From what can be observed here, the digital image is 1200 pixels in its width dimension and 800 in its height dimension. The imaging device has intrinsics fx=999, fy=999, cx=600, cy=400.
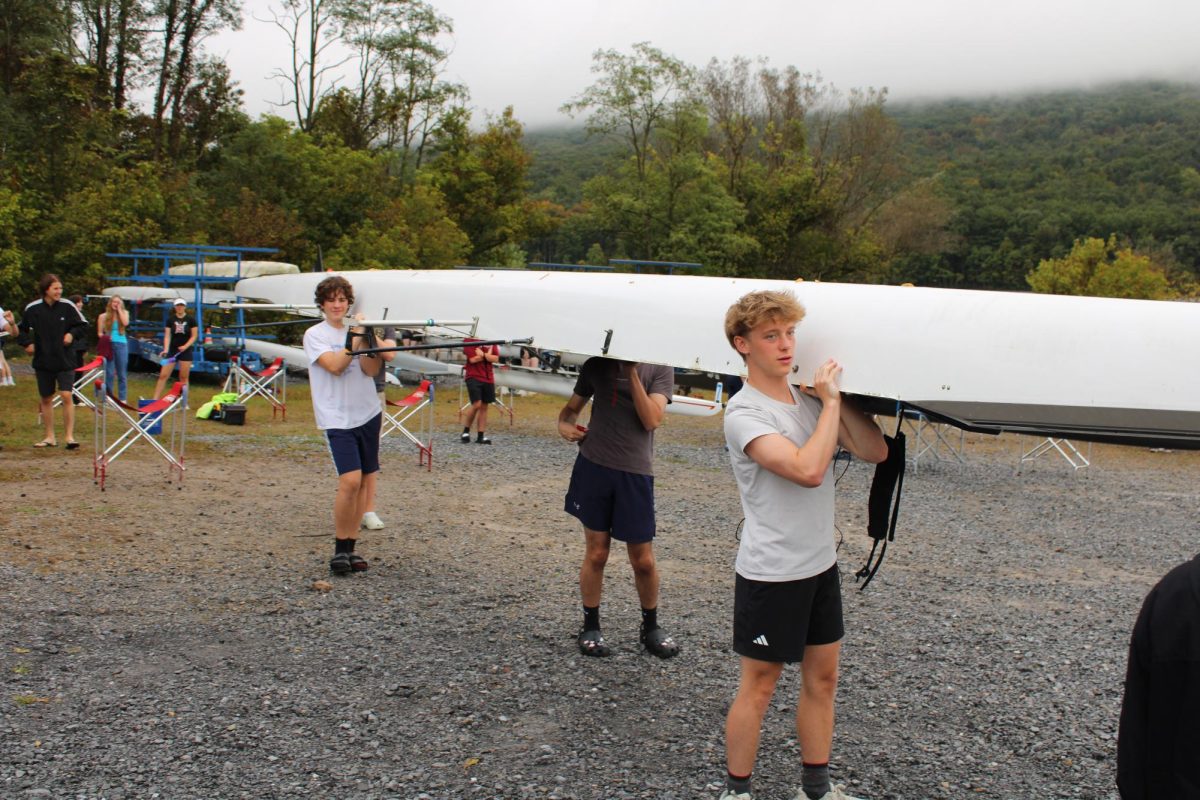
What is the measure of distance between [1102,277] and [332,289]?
87.9ft

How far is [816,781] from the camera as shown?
3.37 m

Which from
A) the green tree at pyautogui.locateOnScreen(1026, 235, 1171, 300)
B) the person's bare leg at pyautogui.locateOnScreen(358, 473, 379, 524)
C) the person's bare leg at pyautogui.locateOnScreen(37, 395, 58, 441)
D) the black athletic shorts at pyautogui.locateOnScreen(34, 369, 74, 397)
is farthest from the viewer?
the green tree at pyautogui.locateOnScreen(1026, 235, 1171, 300)

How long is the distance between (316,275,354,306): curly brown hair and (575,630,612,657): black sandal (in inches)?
102

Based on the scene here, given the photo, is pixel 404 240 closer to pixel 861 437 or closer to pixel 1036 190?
pixel 861 437

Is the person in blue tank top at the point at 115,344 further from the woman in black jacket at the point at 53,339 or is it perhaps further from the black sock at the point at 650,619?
the black sock at the point at 650,619

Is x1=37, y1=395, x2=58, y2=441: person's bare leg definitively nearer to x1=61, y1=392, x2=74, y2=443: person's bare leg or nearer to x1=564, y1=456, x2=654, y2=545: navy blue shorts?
x1=61, y1=392, x2=74, y2=443: person's bare leg

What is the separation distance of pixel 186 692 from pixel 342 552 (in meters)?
1.98

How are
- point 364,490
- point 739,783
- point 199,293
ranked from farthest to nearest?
point 199,293, point 364,490, point 739,783

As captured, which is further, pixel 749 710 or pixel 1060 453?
pixel 1060 453

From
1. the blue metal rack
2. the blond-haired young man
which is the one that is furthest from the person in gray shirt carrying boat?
the blue metal rack

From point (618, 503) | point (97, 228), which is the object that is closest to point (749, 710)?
point (618, 503)

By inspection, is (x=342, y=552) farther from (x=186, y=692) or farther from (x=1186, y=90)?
(x=1186, y=90)

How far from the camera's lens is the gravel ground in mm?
3746

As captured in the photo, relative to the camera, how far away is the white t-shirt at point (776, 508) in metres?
3.18
